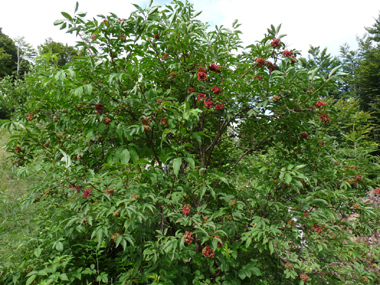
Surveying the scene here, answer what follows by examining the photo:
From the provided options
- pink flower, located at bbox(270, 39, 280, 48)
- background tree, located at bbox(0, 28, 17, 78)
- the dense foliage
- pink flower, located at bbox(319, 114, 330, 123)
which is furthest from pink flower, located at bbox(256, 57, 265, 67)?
background tree, located at bbox(0, 28, 17, 78)

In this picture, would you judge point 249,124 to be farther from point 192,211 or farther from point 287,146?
point 192,211

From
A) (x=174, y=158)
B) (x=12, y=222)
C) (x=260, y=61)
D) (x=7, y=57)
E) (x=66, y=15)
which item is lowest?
(x=12, y=222)

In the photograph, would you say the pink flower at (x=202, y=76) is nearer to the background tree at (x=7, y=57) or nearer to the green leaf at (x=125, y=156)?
the green leaf at (x=125, y=156)

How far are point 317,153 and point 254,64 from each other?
127 cm

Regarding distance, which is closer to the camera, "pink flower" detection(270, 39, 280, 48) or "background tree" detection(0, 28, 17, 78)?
"pink flower" detection(270, 39, 280, 48)

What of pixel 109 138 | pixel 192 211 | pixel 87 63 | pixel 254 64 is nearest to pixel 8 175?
pixel 109 138

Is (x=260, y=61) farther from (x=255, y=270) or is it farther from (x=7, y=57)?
(x=7, y=57)

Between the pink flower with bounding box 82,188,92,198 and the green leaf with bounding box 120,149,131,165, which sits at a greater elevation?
the green leaf with bounding box 120,149,131,165

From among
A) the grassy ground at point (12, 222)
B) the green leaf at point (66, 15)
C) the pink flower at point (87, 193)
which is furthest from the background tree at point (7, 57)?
the pink flower at point (87, 193)

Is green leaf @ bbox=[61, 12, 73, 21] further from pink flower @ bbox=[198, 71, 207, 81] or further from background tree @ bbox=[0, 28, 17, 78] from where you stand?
background tree @ bbox=[0, 28, 17, 78]

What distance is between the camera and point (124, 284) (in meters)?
1.96

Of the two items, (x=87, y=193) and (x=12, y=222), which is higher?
(x=87, y=193)

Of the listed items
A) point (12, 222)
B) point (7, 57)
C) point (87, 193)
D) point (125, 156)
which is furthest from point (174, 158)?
point (7, 57)

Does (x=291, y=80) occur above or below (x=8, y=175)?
above
